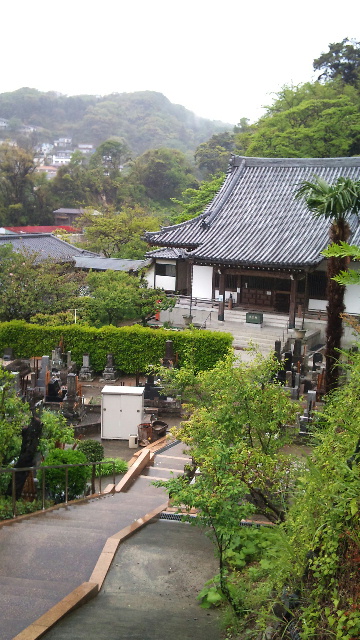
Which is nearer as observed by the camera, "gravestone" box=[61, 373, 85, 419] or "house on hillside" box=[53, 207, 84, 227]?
"gravestone" box=[61, 373, 85, 419]

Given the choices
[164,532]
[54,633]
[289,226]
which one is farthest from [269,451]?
[289,226]

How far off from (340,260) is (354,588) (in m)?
12.9

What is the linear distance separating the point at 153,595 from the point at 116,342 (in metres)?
18.8

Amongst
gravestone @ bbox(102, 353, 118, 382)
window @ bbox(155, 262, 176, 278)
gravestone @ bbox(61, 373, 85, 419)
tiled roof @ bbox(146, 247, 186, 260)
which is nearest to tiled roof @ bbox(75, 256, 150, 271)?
window @ bbox(155, 262, 176, 278)

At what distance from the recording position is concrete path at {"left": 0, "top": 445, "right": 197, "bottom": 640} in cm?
681

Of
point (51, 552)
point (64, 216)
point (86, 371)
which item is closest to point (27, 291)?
point (86, 371)

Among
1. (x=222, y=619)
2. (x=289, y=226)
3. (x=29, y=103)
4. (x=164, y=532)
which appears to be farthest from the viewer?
(x=29, y=103)

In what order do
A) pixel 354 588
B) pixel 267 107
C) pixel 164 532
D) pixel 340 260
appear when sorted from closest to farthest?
pixel 354 588 < pixel 164 532 < pixel 340 260 < pixel 267 107

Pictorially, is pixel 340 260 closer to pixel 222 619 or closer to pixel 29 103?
pixel 222 619

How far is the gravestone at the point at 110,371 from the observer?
2536 cm

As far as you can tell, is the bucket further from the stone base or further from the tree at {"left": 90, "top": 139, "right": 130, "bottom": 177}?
the tree at {"left": 90, "top": 139, "right": 130, "bottom": 177}

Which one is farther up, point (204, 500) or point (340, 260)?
point (340, 260)

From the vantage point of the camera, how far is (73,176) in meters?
77.9

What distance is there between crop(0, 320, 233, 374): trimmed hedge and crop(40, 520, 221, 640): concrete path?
1533 centimetres
